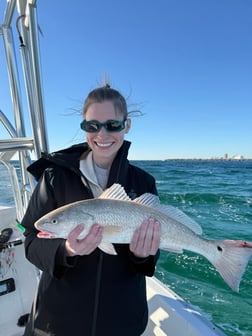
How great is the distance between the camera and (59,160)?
181cm

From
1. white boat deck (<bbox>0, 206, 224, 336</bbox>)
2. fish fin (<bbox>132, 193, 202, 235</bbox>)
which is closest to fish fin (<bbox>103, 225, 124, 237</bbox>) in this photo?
fish fin (<bbox>132, 193, 202, 235</bbox>)

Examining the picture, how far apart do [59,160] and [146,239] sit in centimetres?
83

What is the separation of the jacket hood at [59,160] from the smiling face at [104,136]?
0.39 feet

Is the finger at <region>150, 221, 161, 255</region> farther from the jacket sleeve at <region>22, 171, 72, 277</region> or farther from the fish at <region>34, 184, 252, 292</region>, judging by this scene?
the jacket sleeve at <region>22, 171, 72, 277</region>

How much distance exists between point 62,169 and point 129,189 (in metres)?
0.54

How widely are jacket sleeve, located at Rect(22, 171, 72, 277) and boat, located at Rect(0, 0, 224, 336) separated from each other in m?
0.33

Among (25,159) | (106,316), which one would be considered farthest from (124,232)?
(25,159)

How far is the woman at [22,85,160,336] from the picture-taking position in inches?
63.4

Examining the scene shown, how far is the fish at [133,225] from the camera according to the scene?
1630 millimetres

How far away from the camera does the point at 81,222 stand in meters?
1.64

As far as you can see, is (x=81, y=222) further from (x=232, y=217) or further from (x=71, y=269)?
(x=232, y=217)

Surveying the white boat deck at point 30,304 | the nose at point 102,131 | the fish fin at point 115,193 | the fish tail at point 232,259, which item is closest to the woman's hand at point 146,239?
the fish fin at point 115,193

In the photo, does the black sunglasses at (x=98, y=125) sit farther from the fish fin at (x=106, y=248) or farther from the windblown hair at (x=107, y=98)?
the fish fin at (x=106, y=248)

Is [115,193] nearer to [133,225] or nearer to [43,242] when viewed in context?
[133,225]
